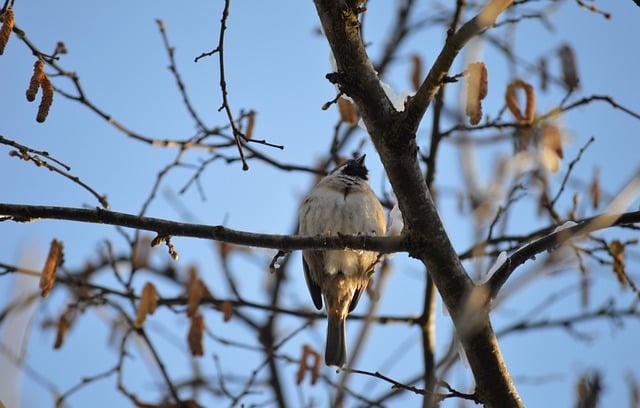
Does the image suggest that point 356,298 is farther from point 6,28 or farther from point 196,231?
point 6,28

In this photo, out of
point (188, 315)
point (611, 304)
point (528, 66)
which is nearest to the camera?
point (188, 315)

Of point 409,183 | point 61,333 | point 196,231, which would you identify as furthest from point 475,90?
point 61,333

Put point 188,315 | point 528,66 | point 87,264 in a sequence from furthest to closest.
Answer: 1. point 87,264
2. point 528,66
3. point 188,315

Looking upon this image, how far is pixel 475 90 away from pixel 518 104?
760 mm

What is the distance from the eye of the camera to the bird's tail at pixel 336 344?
5.38 m

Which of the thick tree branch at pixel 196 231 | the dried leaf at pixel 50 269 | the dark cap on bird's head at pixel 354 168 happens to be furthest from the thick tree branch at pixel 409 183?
the dark cap on bird's head at pixel 354 168

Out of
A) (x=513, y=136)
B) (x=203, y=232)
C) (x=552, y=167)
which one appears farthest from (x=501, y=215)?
(x=203, y=232)

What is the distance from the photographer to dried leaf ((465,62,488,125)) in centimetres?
364

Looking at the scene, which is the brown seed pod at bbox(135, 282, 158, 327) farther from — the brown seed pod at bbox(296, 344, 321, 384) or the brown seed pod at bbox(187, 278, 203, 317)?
the brown seed pod at bbox(296, 344, 321, 384)

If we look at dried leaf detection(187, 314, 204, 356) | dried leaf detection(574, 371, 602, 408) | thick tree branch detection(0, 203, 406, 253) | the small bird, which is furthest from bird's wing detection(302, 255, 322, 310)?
dried leaf detection(574, 371, 602, 408)

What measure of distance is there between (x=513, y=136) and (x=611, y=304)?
1792 mm

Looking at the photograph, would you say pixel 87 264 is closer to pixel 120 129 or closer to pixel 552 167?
pixel 120 129

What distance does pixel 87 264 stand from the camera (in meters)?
7.17

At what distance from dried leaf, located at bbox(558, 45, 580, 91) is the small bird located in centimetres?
169
